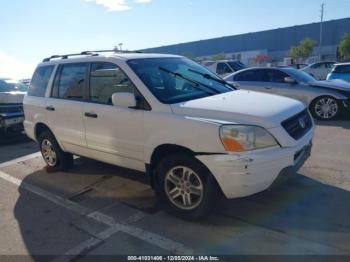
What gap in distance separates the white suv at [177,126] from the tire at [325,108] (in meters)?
5.39

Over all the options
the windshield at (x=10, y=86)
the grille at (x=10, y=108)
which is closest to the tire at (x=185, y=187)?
the grille at (x=10, y=108)

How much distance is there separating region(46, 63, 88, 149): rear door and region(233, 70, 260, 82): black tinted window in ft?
21.9

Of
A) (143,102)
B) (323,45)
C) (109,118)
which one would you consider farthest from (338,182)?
(323,45)

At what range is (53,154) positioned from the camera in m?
6.09

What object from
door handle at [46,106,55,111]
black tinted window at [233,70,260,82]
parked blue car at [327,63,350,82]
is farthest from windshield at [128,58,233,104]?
parked blue car at [327,63,350,82]

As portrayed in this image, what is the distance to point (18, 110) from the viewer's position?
926cm

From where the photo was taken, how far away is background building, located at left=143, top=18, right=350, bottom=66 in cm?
7500

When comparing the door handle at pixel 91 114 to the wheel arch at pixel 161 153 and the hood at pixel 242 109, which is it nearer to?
the wheel arch at pixel 161 153

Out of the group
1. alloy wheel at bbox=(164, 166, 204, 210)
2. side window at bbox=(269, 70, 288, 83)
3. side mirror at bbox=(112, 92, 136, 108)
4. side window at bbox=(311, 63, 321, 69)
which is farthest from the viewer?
side window at bbox=(311, 63, 321, 69)

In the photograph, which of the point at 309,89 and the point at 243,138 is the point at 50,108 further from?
the point at 309,89

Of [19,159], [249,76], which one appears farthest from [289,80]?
[19,159]

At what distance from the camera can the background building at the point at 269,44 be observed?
75000 millimetres

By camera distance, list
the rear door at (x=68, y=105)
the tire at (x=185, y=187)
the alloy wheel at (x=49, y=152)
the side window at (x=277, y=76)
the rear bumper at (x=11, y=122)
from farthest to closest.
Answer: the side window at (x=277, y=76) → the rear bumper at (x=11, y=122) → the alloy wheel at (x=49, y=152) → the rear door at (x=68, y=105) → the tire at (x=185, y=187)

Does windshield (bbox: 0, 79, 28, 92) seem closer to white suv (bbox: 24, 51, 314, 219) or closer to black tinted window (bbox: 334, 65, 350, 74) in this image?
white suv (bbox: 24, 51, 314, 219)
